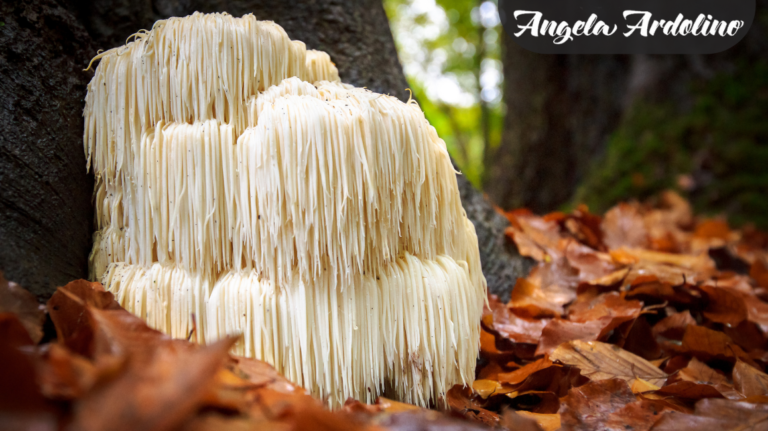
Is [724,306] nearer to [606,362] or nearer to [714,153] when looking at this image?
[606,362]

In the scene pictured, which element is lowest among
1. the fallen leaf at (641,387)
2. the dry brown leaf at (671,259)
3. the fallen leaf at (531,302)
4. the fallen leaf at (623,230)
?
the fallen leaf at (641,387)

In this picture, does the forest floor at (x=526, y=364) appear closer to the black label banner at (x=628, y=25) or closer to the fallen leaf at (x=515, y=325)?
the fallen leaf at (x=515, y=325)

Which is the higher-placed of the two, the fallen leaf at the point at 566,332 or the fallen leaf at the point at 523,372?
the fallen leaf at the point at 566,332

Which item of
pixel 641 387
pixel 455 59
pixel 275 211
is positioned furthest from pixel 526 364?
pixel 455 59

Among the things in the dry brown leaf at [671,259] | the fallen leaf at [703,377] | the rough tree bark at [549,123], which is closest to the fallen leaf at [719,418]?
the fallen leaf at [703,377]

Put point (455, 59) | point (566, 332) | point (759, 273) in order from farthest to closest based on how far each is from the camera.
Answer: point (455, 59) → point (759, 273) → point (566, 332)

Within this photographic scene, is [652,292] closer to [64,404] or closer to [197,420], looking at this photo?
[197,420]
